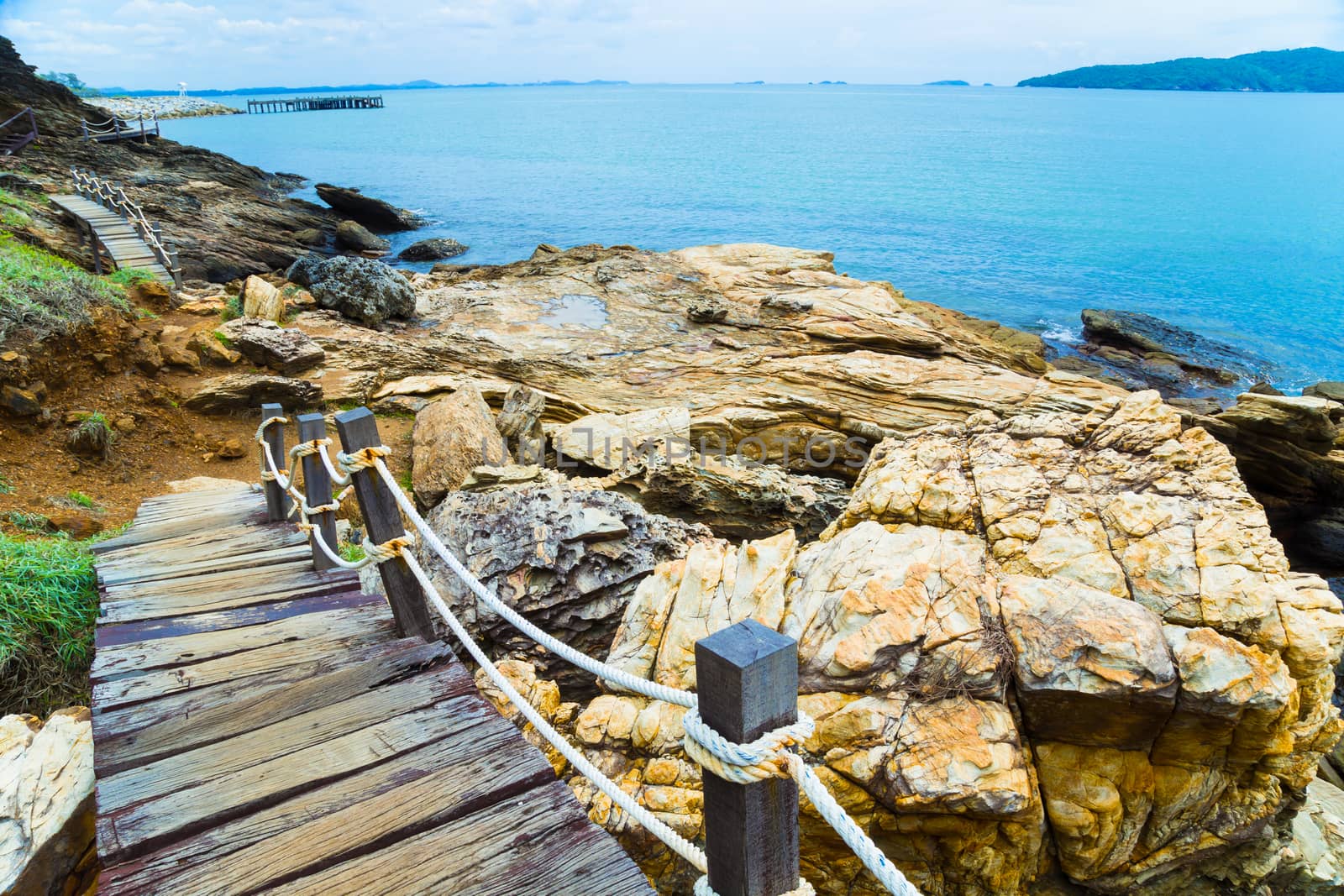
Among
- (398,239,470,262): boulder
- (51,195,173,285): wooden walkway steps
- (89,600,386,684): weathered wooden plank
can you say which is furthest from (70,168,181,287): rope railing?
(89,600,386,684): weathered wooden plank

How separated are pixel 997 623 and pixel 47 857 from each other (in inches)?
190

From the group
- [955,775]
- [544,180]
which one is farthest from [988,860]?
[544,180]

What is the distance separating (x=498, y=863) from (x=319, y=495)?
296cm

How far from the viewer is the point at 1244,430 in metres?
12.6

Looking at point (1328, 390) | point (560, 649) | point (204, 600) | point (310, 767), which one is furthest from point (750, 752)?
point (1328, 390)

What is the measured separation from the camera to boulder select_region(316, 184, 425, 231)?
40969 mm

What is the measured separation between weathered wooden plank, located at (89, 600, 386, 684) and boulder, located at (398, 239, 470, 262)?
109 ft

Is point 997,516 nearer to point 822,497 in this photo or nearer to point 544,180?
point 822,497

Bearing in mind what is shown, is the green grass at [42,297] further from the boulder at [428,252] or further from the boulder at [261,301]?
the boulder at [428,252]

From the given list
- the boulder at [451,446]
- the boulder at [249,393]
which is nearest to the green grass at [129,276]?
the boulder at [249,393]

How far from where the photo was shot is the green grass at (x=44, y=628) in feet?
13.9

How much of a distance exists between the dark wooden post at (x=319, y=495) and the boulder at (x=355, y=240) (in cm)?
3360

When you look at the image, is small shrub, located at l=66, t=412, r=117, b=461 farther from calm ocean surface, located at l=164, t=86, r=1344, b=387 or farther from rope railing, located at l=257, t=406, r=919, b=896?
calm ocean surface, located at l=164, t=86, r=1344, b=387

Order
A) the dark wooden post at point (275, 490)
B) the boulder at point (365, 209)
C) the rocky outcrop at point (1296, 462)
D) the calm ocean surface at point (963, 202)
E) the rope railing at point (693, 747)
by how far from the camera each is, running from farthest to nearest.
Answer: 1. the boulder at point (365, 209)
2. the calm ocean surface at point (963, 202)
3. the rocky outcrop at point (1296, 462)
4. the dark wooden post at point (275, 490)
5. the rope railing at point (693, 747)
